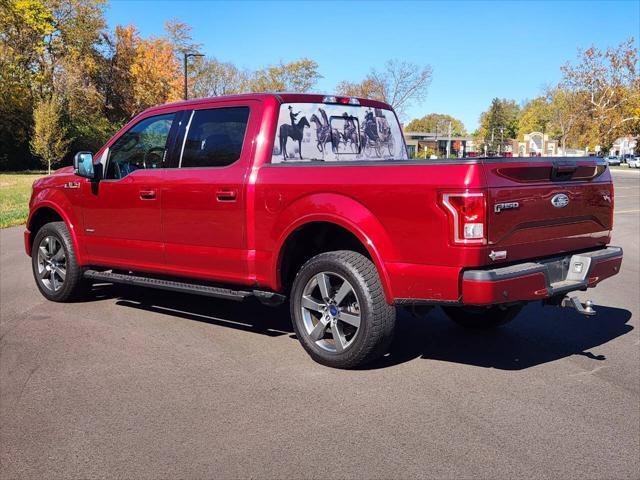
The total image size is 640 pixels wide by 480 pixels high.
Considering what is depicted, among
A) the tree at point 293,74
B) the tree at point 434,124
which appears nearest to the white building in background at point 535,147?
the tree at point 293,74

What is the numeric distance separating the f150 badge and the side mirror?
4.23m

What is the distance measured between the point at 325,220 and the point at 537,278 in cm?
156

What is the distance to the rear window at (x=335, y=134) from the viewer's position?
559cm

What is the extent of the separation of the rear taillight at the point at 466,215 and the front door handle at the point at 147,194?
299 cm

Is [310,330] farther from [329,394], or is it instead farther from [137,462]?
[137,462]

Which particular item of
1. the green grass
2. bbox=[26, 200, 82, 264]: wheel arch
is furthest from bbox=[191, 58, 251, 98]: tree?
bbox=[26, 200, 82, 264]: wheel arch

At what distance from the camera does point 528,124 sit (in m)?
126

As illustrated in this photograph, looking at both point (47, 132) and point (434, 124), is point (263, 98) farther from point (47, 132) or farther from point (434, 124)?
point (434, 124)

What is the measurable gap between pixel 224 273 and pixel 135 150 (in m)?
1.81

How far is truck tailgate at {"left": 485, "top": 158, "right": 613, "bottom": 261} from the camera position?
419cm

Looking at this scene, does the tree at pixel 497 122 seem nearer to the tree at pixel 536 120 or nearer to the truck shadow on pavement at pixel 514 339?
the tree at pixel 536 120

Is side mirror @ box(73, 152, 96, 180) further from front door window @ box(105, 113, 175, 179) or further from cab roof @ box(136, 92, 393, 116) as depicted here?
cab roof @ box(136, 92, 393, 116)

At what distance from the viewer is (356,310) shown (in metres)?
4.88

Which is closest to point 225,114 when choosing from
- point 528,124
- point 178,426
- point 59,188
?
point 59,188
